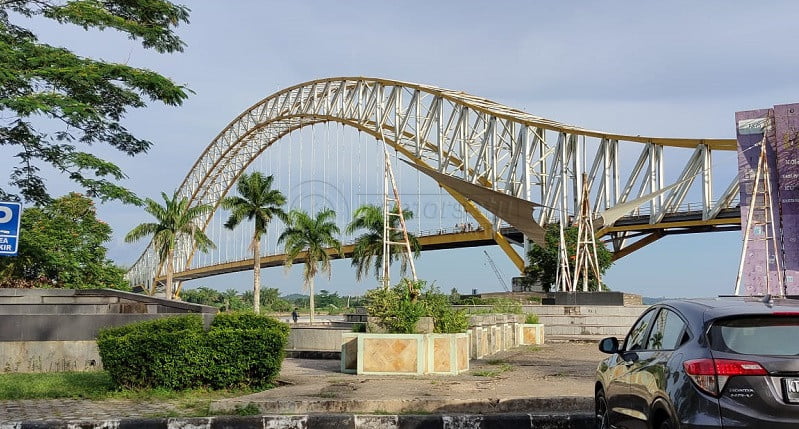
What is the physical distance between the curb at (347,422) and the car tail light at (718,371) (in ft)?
14.8

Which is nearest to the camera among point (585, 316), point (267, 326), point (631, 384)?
point (631, 384)

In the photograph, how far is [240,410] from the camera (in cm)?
1051

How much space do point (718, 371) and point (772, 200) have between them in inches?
1401

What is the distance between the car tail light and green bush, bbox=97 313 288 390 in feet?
27.5

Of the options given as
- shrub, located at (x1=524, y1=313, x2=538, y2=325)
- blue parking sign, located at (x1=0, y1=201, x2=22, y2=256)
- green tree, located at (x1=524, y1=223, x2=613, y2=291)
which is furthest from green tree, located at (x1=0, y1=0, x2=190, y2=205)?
green tree, located at (x1=524, y1=223, x2=613, y2=291)

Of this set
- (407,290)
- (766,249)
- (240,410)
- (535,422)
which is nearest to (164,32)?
(407,290)

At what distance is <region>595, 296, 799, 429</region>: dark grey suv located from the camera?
5660mm

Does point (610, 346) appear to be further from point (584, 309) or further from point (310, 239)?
point (310, 239)

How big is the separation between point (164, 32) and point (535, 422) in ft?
48.5

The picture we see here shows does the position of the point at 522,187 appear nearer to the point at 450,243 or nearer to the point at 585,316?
the point at 450,243

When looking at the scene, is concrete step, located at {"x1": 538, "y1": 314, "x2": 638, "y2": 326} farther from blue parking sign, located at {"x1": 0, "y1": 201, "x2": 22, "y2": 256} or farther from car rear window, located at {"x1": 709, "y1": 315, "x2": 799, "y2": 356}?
car rear window, located at {"x1": 709, "y1": 315, "x2": 799, "y2": 356}

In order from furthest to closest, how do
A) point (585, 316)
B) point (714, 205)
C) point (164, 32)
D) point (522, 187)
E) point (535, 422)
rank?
point (522, 187) → point (714, 205) → point (585, 316) → point (164, 32) → point (535, 422)

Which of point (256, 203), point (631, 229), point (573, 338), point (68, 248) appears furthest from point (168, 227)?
point (573, 338)

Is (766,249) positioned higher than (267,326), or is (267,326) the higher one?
(766,249)
